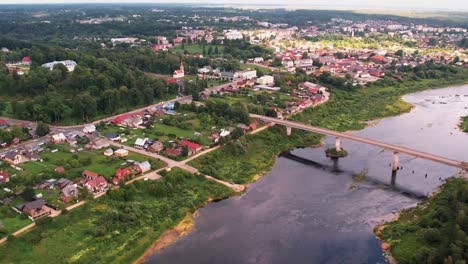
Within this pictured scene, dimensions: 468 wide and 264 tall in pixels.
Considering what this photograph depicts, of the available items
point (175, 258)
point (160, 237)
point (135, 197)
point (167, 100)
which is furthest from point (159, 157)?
point (167, 100)

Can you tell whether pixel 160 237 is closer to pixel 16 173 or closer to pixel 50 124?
pixel 16 173

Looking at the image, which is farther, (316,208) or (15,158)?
(15,158)

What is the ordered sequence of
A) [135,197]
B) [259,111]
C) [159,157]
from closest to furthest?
1. [135,197]
2. [159,157]
3. [259,111]

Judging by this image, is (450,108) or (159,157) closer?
(159,157)

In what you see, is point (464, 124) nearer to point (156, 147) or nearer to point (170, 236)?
point (156, 147)

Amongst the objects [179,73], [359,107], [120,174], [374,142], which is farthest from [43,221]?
[179,73]

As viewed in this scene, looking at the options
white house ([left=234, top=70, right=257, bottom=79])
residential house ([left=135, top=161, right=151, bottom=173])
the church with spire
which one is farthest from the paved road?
white house ([left=234, top=70, right=257, bottom=79])

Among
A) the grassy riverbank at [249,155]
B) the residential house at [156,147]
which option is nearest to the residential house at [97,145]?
the residential house at [156,147]

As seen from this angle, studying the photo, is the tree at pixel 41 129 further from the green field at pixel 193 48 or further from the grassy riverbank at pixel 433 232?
the green field at pixel 193 48
